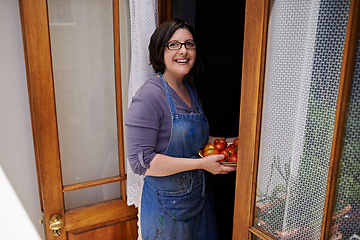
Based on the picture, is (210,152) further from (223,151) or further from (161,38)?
(161,38)

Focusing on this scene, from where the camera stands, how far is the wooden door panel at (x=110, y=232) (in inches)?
66.9

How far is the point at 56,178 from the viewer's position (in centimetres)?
158

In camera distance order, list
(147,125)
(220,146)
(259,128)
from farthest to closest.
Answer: (220,146)
(147,125)
(259,128)

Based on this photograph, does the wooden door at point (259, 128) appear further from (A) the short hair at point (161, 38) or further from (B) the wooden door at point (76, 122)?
(B) the wooden door at point (76, 122)

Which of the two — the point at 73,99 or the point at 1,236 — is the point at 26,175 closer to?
the point at 1,236

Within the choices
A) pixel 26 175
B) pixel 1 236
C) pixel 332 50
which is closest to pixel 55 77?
pixel 26 175

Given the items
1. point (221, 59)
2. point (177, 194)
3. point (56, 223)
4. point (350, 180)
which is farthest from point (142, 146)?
point (221, 59)

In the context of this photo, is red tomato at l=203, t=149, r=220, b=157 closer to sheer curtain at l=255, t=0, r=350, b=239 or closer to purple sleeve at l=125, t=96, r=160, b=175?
purple sleeve at l=125, t=96, r=160, b=175

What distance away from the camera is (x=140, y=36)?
1580 millimetres

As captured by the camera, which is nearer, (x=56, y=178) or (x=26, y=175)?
(x=56, y=178)

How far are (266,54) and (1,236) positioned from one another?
6.15 feet

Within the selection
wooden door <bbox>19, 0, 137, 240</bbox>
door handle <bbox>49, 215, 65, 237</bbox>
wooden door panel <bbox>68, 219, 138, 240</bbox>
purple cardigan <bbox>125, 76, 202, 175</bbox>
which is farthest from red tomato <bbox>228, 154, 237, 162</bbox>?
door handle <bbox>49, 215, 65, 237</bbox>

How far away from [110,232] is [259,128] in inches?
49.2

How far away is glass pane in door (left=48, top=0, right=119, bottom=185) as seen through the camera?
155 centimetres
